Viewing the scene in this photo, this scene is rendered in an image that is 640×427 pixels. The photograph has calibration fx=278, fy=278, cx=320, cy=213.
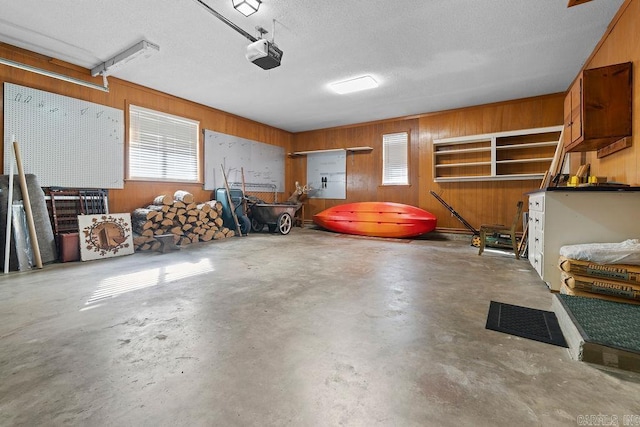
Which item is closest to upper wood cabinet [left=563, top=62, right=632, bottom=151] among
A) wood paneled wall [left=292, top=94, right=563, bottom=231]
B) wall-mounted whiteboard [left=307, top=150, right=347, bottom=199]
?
wood paneled wall [left=292, top=94, right=563, bottom=231]

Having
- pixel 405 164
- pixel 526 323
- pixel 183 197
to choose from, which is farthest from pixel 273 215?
pixel 526 323

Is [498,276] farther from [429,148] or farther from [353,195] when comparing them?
[353,195]

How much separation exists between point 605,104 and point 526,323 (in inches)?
86.3

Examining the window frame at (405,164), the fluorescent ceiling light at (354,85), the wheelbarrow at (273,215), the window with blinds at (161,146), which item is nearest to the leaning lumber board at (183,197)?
the window with blinds at (161,146)

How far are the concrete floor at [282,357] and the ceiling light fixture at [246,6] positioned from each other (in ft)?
8.64

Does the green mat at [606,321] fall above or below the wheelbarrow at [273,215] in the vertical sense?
below

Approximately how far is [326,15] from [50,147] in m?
3.98

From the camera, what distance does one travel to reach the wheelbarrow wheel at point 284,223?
20.2 feet

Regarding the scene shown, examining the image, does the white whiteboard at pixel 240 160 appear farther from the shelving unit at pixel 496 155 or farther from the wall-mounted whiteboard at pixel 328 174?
the shelving unit at pixel 496 155

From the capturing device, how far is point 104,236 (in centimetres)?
386

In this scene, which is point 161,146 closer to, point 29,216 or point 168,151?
point 168,151

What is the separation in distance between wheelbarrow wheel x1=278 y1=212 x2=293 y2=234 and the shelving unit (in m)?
3.33

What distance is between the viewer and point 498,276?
2.99 meters

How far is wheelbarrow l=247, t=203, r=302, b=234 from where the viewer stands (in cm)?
614
